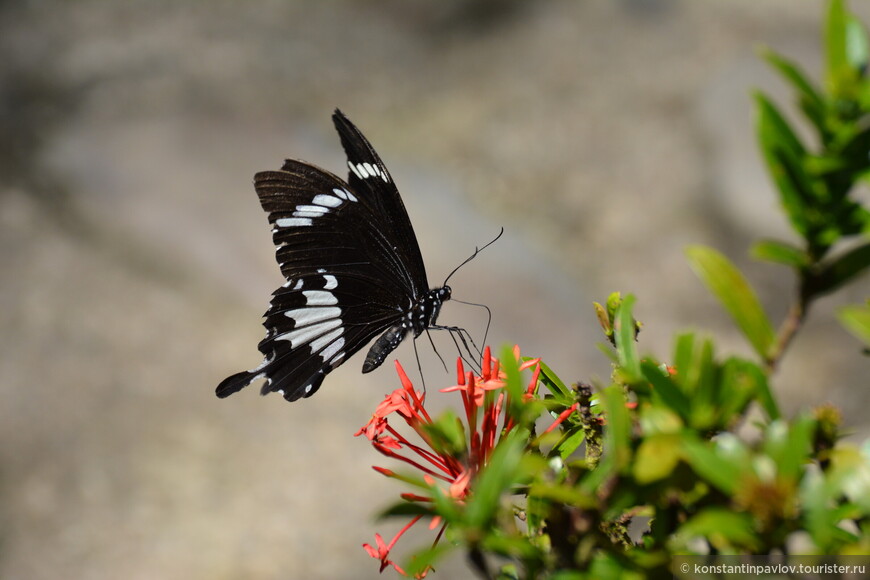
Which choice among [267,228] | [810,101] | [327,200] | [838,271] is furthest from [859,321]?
[267,228]

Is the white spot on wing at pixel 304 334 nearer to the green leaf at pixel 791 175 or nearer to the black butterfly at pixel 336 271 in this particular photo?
the black butterfly at pixel 336 271

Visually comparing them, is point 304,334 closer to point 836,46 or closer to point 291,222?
point 291,222

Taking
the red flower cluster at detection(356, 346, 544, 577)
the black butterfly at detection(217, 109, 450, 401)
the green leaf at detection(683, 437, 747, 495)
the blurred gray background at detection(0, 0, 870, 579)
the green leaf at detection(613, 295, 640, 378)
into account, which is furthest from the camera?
the blurred gray background at detection(0, 0, 870, 579)

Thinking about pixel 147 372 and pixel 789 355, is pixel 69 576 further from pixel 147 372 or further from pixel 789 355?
pixel 789 355

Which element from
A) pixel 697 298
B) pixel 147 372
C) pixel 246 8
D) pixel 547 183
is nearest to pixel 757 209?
pixel 697 298

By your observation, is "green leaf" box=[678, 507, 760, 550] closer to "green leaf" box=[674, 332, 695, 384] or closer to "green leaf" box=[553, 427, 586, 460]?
Answer: "green leaf" box=[674, 332, 695, 384]

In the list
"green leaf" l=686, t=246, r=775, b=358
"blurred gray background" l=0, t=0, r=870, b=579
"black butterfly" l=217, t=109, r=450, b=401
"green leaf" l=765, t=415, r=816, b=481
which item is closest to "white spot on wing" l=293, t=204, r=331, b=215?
"black butterfly" l=217, t=109, r=450, b=401
